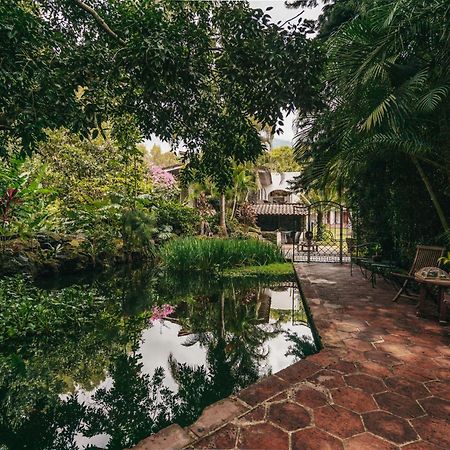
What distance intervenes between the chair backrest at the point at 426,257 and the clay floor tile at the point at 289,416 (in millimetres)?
4343

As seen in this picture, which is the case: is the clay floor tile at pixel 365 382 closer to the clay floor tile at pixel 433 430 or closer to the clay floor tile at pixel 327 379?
the clay floor tile at pixel 327 379

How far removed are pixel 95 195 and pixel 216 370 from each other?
38.9 feet

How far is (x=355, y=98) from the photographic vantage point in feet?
20.4

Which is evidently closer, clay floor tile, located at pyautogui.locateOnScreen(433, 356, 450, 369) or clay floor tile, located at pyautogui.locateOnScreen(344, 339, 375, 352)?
clay floor tile, located at pyautogui.locateOnScreen(433, 356, 450, 369)

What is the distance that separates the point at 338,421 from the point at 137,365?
10.1 feet

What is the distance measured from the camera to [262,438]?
7.72 feet

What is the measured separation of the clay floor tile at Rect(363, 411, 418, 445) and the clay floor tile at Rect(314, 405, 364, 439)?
0.31ft

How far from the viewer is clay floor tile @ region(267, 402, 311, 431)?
8.20 ft

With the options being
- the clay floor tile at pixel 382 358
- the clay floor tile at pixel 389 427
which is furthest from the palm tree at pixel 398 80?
the clay floor tile at pixel 389 427

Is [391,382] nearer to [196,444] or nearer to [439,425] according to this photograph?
[439,425]

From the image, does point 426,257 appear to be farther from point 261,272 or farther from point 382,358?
point 261,272

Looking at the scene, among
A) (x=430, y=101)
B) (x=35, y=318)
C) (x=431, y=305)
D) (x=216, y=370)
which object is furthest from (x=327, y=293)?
(x=35, y=318)

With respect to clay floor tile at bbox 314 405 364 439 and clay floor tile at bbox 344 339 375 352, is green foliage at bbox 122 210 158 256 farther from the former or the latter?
clay floor tile at bbox 314 405 364 439

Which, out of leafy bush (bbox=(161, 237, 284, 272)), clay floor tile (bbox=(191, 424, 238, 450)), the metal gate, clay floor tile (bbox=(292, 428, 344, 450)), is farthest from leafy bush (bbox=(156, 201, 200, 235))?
A: clay floor tile (bbox=(292, 428, 344, 450))
